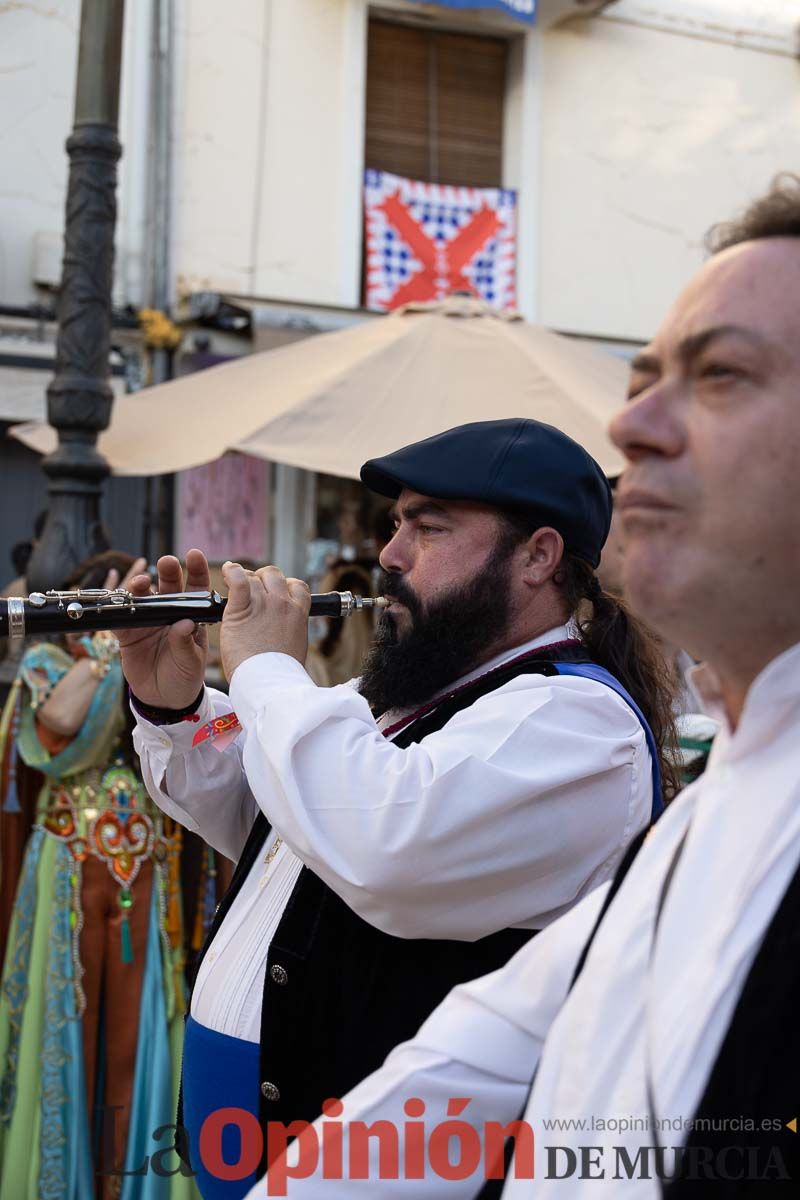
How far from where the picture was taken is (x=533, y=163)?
851 centimetres

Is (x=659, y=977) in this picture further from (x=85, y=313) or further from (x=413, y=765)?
(x=85, y=313)

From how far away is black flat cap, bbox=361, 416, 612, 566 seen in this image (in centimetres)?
212

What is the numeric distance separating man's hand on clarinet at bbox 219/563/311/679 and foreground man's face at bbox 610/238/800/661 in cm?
107

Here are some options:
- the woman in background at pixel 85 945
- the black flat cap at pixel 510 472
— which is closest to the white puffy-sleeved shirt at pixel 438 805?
the black flat cap at pixel 510 472

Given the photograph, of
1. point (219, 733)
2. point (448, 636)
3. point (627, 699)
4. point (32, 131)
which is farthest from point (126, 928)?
point (32, 131)

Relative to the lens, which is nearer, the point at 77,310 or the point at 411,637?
the point at 411,637

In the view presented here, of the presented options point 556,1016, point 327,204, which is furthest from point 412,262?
point 556,1016

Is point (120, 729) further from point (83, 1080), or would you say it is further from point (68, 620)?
point (68, 620)

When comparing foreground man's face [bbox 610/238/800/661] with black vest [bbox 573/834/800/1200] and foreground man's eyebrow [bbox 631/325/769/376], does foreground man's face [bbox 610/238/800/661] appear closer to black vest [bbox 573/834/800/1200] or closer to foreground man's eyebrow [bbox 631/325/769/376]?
foreground man's eyebrow [bbox 631/325/769/376]

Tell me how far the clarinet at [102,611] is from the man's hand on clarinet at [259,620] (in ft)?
0.59

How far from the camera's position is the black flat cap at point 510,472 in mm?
2125

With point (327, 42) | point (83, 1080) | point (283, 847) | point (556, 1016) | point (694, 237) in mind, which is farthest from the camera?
point (694, 237)

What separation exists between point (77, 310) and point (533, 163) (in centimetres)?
494

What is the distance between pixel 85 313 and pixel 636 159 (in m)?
5.55
